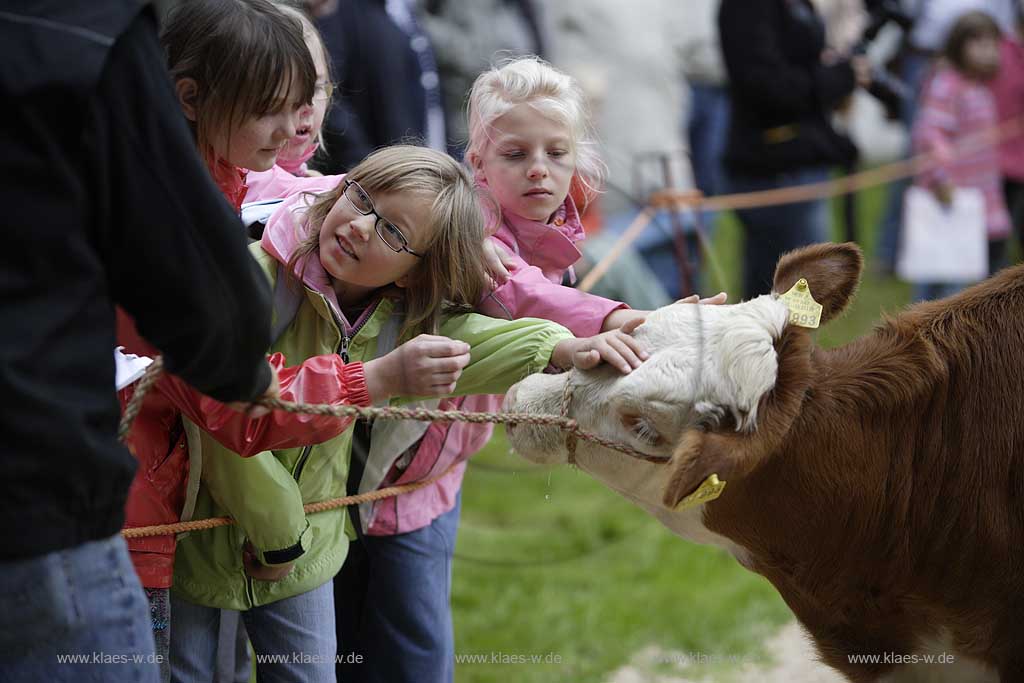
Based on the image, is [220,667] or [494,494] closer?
[220,667]

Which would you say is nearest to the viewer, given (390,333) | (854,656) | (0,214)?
(0,214)

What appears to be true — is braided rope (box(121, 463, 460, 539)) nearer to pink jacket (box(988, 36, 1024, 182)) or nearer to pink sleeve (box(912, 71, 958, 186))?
pink sleeve (box(912, 71, 958, 186))

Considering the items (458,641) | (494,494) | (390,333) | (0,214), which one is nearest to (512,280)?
(390,333)

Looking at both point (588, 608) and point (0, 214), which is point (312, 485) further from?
point (588, 608)

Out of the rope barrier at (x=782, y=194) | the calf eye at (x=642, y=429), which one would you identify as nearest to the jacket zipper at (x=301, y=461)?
the calf eye at (x=642, y=429)

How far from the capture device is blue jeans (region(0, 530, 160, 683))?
1585mm

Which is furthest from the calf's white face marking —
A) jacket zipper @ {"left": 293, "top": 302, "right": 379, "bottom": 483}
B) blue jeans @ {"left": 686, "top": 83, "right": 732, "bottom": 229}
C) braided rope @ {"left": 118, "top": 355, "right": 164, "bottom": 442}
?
blue jeans @ {"left": 686, "top": 83, "right": 732, "bottom": 229}

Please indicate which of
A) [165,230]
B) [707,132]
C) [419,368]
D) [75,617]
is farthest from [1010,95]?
[75,617]

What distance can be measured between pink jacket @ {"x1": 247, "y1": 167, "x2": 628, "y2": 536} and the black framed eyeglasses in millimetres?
258

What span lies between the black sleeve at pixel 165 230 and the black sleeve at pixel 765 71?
5.05 metres

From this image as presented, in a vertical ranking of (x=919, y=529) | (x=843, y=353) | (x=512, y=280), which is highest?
(x=512, y=280)

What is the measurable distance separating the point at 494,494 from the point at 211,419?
374 centimetres

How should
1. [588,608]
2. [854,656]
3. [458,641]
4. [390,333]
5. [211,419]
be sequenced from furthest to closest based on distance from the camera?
1. [588,608]
2. [458,641]
3. [854,656]
4. [390,333]
5. [211,419]

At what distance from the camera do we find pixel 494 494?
18.9ft
